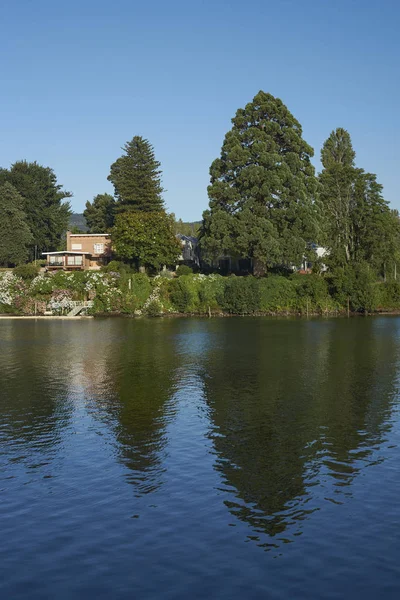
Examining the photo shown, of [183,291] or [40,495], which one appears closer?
[40,495]

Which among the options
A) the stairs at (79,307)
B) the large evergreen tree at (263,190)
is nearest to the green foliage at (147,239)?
the large evergreen tree at (263,190)

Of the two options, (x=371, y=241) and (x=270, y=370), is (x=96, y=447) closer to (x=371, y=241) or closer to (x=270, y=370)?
(x=270, y=370)

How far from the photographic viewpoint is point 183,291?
91.0 m

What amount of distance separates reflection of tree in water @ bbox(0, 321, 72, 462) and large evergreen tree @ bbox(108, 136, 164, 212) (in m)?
62.8

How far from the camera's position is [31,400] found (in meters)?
31.6

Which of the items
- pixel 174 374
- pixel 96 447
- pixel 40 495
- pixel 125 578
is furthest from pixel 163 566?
pixel 174 374

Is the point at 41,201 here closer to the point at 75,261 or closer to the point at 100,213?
the point at 100,213

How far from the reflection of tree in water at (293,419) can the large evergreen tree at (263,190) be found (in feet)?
120

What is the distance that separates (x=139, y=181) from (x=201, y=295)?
35154 millimetres

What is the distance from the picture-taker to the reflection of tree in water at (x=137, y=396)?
21.6m

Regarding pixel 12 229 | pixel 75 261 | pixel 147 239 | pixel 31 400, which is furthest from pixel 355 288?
pixel 31 400

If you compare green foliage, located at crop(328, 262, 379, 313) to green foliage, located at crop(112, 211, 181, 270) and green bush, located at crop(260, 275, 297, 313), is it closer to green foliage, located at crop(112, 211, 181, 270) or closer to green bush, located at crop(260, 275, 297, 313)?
green bush, located at crop(260, 275, 297, 313)

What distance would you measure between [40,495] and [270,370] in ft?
80.4

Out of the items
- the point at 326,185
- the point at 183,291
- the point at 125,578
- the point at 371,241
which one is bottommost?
the point at 125,578
